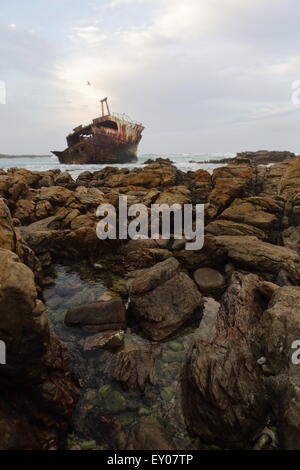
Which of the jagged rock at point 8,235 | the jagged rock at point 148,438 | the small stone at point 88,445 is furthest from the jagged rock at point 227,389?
the jagged rock at point 8,235

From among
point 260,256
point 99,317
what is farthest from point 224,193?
point 99,317

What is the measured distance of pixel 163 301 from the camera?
7.60 meters

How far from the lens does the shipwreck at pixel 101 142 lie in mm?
48312

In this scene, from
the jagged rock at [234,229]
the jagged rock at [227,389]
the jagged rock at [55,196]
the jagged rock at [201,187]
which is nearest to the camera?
the jagged rock at [227,389]

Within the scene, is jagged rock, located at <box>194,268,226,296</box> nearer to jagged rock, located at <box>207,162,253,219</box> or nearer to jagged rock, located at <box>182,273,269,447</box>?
jagged rock, located at <box>182,273,269,447</box>

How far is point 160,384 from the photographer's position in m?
5.58

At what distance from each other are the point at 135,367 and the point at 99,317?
1921 mm

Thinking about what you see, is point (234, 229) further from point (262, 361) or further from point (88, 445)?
point (88, 445)

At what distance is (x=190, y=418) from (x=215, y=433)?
0.50m

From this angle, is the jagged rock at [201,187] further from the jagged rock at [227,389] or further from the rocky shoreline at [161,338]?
the jagged rock at [227,389]

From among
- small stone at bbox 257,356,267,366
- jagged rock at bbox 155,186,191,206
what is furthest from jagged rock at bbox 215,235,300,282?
jagged rock at bbox 155,186,191,206

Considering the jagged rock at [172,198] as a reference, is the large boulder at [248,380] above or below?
below

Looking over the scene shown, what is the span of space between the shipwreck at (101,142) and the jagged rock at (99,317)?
148 feet
